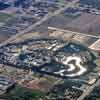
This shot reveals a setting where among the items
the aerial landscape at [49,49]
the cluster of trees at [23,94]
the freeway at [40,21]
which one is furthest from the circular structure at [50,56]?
the cluster of trees at [23,94]

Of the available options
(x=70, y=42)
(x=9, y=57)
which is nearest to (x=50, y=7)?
(x=70, y=42)

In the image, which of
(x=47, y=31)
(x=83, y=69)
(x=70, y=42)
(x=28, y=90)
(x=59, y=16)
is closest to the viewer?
(x=28, y=90)

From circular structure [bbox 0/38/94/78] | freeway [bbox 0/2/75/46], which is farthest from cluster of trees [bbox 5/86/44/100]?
freeway [bbox 0/2/75/46]

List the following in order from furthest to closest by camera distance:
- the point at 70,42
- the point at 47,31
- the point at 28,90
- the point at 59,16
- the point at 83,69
Result: the point at 59,16 < the point at 47,31 < the point at 70,42 < the point at 83,69 < the point at 28,90

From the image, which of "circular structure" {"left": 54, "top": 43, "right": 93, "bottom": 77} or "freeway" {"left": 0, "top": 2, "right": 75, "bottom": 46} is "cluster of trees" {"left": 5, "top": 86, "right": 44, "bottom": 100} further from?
"freeway" {"left": 0, "top": 2, "right": 75, "bottom": 46}

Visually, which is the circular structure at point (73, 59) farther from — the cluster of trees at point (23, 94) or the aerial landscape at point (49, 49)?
the cluster of trees at point (23, 94)

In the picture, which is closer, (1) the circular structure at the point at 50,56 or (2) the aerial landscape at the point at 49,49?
(2) the aerial landscape at the point at 49,49

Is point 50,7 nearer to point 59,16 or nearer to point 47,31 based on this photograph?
point 59,16
